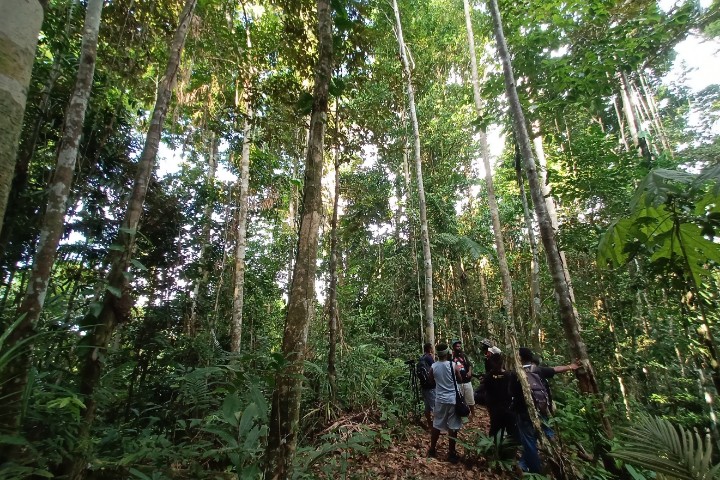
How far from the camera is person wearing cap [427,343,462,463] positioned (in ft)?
16.2

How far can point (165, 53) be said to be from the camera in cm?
647

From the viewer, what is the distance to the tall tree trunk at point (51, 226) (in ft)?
7.85

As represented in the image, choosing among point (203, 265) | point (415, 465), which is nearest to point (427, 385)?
point (415, 465)

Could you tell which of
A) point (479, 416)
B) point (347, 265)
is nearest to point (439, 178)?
point (347, 265)

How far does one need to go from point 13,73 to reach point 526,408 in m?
5.17

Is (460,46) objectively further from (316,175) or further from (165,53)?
(316,175)

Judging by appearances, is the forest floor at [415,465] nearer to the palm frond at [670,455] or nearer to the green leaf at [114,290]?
the palm frond at [670,455]

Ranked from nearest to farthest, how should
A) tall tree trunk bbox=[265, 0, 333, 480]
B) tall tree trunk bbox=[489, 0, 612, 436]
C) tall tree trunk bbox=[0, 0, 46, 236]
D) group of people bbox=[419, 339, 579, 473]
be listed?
tall tree trunk bbox=[0, 0, 46, 236]
tall tree trunk bbox=[265, 0, 333, 480]
tall tree trunk bbox=[489, 0, 612, 436]
group of people bbox=[419, 339, 579, 473]

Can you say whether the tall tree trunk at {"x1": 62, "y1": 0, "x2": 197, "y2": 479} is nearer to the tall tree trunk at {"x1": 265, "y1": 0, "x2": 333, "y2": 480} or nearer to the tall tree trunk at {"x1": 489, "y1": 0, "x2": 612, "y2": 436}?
the tall tree trunk at {"x1": 265, "y1": 0, "x2": 333, "y2": 480}

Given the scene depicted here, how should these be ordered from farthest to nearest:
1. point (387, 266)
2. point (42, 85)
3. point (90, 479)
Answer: point (387, 266)
point (42, 85)
point (90, 479)

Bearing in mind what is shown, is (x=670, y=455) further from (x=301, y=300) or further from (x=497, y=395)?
(x=497, y=395)

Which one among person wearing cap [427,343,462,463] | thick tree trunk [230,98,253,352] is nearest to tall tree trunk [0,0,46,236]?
person wearing cap [427,343,462,463]

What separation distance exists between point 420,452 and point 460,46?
49.3 feet

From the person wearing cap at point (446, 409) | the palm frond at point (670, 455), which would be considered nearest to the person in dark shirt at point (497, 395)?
the person wearing cap at point (446, 409)
